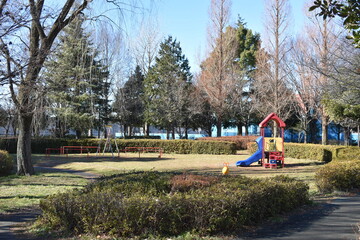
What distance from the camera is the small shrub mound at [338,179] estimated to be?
31.1 feet

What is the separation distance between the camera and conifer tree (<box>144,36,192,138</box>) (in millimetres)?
37625

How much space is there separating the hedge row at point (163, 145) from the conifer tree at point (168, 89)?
969 cm

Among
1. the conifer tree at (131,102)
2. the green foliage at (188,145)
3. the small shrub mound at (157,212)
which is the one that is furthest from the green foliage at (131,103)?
the small shrub mound at (157,212)

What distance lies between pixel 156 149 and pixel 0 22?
2156cm

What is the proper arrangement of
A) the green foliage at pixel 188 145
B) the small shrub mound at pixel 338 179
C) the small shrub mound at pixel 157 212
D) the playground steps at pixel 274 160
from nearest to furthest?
the small shrub mound at pixel 157 212 → the small shrub mound at pixel 338 179 → the playground steps at pixel 274 160 → the green foliage at pixel 188 145

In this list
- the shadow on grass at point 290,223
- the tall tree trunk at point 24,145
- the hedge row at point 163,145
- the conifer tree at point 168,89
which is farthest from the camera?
the conifer tree at point 168,89

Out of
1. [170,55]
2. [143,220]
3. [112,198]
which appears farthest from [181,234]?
[170,55]

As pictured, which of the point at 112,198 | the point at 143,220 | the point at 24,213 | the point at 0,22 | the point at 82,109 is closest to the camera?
the point at 143,220

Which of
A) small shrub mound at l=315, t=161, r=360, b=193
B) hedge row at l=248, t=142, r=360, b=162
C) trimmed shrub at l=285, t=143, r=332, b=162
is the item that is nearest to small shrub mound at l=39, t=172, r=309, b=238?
small shrub mound at l=315, t=161, r=360, b=193

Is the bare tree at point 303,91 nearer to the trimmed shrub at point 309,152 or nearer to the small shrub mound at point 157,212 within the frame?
the trimmed shrub at point 309,152

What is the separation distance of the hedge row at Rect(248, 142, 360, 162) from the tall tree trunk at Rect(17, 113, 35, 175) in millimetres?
13542

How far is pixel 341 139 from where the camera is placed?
41531 mm

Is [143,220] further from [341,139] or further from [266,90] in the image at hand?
[341,139]

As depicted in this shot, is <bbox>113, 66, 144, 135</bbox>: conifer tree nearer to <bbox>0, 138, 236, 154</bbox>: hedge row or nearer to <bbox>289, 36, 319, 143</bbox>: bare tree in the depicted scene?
<bbox>0, 138, 236, 154</bbox>: hedge row
